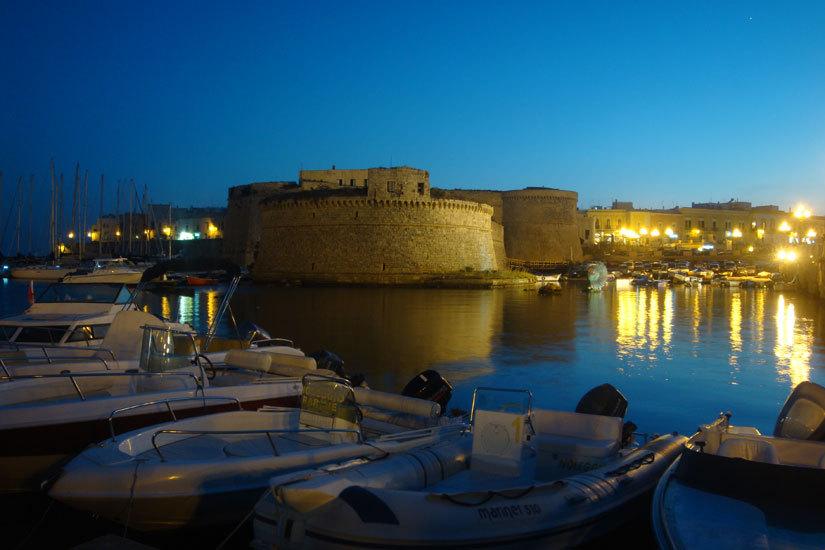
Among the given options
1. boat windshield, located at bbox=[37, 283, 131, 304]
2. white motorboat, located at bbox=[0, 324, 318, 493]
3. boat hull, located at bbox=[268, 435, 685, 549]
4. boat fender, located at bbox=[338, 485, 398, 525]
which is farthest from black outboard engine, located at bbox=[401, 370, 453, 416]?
boat windshield, located at bbox=[37, 283, 131, 304]

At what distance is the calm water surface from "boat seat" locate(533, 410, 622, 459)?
3.70m

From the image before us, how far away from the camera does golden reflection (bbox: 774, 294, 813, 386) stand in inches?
486

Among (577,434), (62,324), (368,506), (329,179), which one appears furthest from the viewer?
(329,179)

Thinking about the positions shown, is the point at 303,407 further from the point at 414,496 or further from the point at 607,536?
the point at 607,536

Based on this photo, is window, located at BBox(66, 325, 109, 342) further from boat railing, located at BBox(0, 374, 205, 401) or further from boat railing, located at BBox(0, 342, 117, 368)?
boat railing, located at BBox(0, 374, 205, 401)

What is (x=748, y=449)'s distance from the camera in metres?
4.04

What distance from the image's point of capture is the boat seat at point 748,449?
3944 millimetres

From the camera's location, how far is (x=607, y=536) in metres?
4.20

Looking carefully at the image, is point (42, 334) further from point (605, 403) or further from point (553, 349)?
point (553, 349)

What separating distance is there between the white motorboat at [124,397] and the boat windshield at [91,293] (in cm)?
343

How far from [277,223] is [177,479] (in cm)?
3638

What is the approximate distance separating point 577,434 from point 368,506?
2141mm

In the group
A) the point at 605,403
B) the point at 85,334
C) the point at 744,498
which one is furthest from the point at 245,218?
the point at 744,498

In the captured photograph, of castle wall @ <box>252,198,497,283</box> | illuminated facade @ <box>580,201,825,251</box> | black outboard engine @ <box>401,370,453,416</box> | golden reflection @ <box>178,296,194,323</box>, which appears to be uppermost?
illuminated facade @ <box>580,201,825,251</box>
